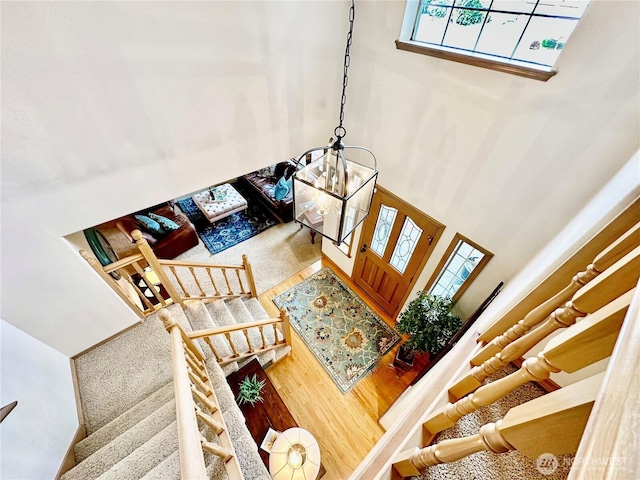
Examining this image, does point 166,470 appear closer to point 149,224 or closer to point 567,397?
point 567,397

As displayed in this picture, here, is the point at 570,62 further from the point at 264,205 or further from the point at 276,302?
the point at 264,205

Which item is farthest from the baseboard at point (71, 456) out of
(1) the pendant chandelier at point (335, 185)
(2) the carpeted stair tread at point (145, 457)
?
(1) the pendant chandelier at point (335, 185)

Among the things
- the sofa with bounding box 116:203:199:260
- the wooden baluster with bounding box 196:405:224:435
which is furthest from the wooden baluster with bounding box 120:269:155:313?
the wooden baluster with bounding box 196:405:224:435

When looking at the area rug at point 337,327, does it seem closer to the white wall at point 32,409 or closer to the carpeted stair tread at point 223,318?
the carpeted stair tread at point 223,318

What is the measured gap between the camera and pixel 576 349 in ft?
2.02

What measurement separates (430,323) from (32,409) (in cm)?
317

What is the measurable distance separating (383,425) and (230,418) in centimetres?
168

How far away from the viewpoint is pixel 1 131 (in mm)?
1397

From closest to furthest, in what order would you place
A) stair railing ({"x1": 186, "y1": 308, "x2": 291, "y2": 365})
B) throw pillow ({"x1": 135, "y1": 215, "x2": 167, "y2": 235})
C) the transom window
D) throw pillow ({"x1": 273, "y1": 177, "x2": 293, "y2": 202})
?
the transom window
stair railing ({"x1": 186, "y1": 308, "x2": 291, "y2": 365})
throw pillow ({"x1": 135, "y1": 215, "x2": 167, "y2": 235})
throw pillow ({"x1": 273, "y1": 177, "x2": 293, "y2": 202})

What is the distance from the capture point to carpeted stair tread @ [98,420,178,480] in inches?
65.7

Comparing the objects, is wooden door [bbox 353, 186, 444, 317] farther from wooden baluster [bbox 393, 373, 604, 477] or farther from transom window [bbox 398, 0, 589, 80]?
wooden baluster [bbox 393, 373, 604, 477]

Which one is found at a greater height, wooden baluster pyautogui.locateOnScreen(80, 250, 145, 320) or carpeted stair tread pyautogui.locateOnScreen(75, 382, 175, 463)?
wooden baluster pyautogui.locateOnScreen(80, 250, 145, 320)

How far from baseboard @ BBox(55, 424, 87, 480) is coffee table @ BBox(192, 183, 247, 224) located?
3469mm

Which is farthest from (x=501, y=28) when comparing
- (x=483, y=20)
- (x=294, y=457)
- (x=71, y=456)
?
(x=71, y=456)
